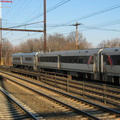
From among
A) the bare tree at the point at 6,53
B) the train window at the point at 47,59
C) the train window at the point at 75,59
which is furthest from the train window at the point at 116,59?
the bare tree at the point at 6,53

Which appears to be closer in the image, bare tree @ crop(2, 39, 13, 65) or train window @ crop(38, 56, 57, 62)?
train window @ crop(38, 56, 57, 62)

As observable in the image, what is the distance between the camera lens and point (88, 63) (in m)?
18.5

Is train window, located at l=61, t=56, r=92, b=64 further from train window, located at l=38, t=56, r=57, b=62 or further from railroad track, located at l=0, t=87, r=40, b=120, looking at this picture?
railroad track, located at l=0, t=87, r=40, b=120

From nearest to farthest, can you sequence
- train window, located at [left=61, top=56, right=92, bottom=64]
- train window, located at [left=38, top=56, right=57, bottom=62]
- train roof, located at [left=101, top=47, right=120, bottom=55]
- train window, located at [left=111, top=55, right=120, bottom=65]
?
train window, located at [left=111, top=55, right=120, bottom=65], train roof, located at [left=101, top=47, right=120, bottom=55], train window, located at [left=61, top=56, right=92, bottom=64], train window, located at [left=38, top=56, right=57, bottom=62]

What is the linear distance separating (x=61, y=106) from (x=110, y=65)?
788cm

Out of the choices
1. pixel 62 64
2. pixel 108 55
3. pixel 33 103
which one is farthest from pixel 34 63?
pixel 33 103

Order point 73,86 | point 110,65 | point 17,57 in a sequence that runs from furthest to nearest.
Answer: point 17,57, point 110,65, point 73,86

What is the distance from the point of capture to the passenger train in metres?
15.7

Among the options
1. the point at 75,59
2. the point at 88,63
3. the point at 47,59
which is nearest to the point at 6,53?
the point at 47,59

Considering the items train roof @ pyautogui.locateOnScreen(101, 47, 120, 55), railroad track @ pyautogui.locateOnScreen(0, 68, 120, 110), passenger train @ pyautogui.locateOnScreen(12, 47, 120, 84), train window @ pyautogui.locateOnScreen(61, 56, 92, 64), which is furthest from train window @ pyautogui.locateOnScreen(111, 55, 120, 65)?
train window @ pyautogui.locateOnScreen(61, 56, 92, 64)

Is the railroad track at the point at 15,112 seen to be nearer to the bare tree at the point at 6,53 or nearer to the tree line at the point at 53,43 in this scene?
the bare tree at the point at 6,53

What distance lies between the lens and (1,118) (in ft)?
24.6

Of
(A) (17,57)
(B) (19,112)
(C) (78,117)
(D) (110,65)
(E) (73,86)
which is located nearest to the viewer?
(C) (78,117)

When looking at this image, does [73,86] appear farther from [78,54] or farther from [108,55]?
[78,54]
